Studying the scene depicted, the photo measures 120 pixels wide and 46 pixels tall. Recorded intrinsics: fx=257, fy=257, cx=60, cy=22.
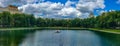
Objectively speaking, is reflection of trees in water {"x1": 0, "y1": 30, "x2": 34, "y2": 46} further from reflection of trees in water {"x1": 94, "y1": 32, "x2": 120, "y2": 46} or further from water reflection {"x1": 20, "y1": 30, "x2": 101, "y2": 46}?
reflection of trees in water {"x1": 94, "y1": 32, "x2": 120, "y2": 46}

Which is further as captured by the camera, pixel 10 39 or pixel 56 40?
pixel 56 40

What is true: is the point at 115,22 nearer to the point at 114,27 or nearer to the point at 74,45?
the point at 114,27

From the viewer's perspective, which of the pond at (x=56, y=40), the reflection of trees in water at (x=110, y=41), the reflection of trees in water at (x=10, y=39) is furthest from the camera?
the reflection of trees in water at (x=110, y=41)

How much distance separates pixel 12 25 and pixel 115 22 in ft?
219

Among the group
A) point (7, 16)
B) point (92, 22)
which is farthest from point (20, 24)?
point (92, 22)

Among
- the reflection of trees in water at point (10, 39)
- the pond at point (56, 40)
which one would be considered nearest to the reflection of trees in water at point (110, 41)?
the pond at point (56, 40)

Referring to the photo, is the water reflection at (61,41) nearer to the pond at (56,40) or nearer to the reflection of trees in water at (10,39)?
the pond at (56,40)

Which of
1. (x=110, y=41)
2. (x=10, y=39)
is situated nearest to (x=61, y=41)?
(x=110, y=41)

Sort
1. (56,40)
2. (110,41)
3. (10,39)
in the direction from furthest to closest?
(56,40)
(10,39)
(110,41)

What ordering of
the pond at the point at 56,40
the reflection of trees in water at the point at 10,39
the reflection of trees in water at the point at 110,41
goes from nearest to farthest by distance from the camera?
the reflection of trees in water at the point at 10,39
the pond at the point at 56,40
the reflection of trees in water at the point at 110,41

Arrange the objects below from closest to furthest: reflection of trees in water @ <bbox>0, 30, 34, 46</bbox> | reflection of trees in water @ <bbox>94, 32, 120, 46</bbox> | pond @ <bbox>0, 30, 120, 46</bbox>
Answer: reflection of trees in water @ <bbox>0, 30, 34, 46</bbox> < pond @ <bbox>0, 30, 120, 46</bbox> < reflection of trees in water @ <bbox>94, 32, 120, 46</bbox>

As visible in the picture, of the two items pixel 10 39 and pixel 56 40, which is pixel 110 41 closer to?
pixel 56 40

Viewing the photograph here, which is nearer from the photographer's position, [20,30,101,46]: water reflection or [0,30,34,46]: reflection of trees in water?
[0,30,34,46]: reflection of trees in water

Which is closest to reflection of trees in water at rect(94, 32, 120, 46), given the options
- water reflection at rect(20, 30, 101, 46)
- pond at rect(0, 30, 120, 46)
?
pond at rect(0, 30, 120, 46)
